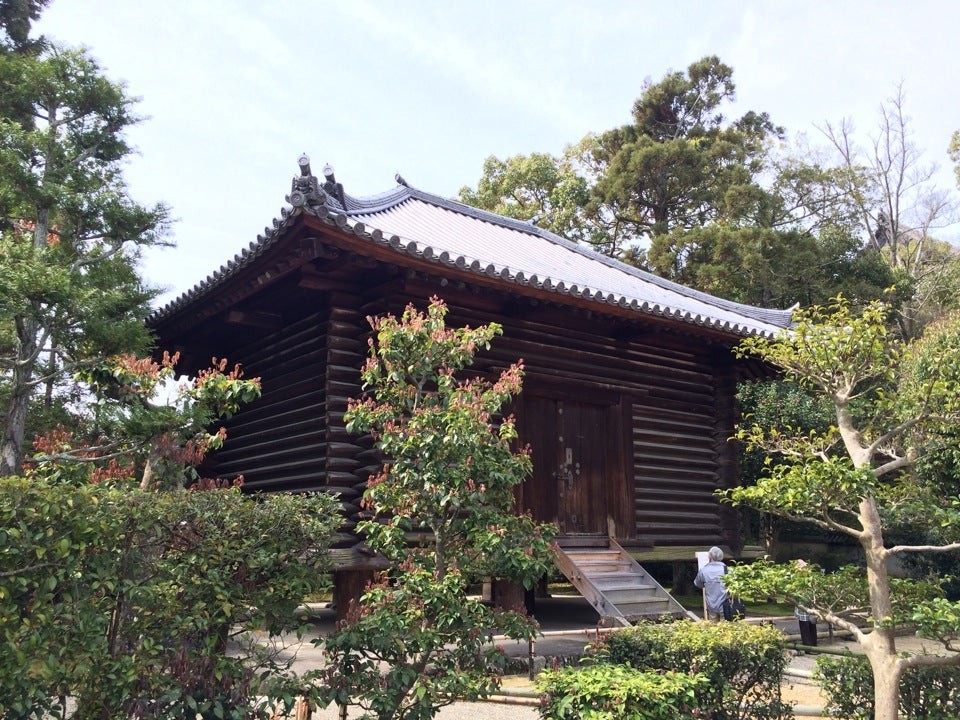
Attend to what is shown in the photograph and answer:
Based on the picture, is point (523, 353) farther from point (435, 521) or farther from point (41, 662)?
point (41, 662)

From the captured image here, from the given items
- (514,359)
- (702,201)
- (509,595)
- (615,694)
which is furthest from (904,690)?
(702,201)

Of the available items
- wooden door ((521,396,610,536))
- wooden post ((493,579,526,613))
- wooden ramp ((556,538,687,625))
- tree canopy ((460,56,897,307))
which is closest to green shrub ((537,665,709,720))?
wooden ramp ((556,538,687,625))

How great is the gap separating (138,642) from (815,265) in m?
23.9

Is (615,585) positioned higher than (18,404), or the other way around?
(18,404)

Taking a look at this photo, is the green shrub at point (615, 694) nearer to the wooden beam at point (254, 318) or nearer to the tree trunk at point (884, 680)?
the tree trunk at point (884, 680)

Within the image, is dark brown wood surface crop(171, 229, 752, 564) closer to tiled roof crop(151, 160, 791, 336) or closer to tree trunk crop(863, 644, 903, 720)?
tiled roof crop(151, 160, 791, 336)

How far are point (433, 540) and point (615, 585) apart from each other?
4.92 meters

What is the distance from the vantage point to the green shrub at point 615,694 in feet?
14.7

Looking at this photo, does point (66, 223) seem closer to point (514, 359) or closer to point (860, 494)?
point (514, 359)

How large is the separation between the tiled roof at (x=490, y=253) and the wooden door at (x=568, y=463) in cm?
178

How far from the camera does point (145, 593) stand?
388 cm

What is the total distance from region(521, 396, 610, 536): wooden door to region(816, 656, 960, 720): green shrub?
5122mm

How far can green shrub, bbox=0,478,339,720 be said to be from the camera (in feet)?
11.5

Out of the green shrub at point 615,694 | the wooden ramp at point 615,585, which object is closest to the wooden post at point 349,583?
the wooden ramp at point 615,585
